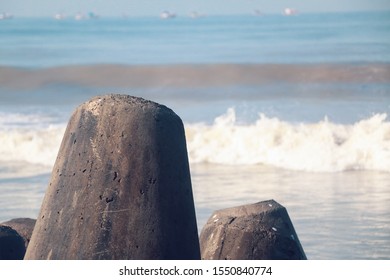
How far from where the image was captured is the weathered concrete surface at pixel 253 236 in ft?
17.9

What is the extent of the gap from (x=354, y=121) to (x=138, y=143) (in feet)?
39.0

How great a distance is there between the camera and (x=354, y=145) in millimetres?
14078

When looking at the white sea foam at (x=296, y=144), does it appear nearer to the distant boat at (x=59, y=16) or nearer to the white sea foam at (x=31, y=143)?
the white sea foam at (x=31, y=143)

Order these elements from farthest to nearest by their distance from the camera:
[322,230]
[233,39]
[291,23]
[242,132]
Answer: [291,23] < [233,39] < [242,132] < [322,230]

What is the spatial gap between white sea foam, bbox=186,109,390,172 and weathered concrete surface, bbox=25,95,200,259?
311 inches

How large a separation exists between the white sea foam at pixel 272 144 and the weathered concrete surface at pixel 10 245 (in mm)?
7421

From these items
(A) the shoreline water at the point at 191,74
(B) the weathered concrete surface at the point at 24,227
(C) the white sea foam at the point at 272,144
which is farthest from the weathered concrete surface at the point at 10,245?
(A) the shoreline water at the point at 191,74

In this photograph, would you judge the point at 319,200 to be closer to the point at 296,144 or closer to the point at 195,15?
the point at 296,144

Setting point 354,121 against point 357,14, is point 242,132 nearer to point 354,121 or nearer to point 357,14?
point 354,121

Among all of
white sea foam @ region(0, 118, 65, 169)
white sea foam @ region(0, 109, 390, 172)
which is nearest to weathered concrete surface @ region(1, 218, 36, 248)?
white sea foam @ region(0, 109, 390, 172)

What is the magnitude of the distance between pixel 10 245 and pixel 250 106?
14.0m

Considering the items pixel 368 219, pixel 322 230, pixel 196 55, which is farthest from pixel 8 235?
pixel 196 55

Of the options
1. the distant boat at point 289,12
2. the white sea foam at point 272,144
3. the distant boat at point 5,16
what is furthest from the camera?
the distant boat at point 289,12

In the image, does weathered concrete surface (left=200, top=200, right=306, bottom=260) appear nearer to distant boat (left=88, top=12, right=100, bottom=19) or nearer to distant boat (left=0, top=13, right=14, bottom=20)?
distant boat (left=0, top=13, right=14, bottom=20)
